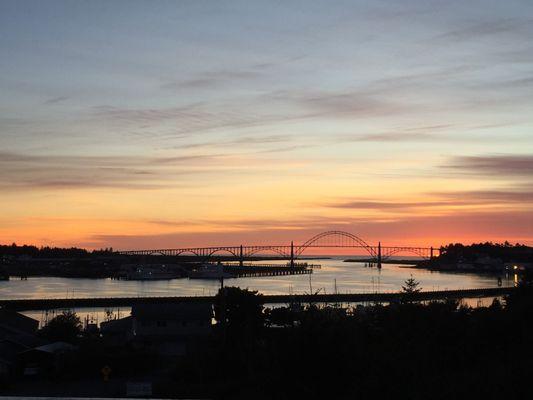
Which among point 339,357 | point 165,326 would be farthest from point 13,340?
point 339,357

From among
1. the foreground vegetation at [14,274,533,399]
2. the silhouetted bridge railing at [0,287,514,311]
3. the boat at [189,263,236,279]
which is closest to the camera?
the foreground vegetation at [14,274,533,399]

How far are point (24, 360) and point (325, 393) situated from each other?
837cm

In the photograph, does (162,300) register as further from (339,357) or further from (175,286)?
(339,357)

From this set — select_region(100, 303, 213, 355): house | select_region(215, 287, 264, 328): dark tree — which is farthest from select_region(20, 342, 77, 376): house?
select_region(215, 287, 264, 328): dark tree

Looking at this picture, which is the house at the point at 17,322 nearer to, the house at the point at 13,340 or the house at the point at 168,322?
the house at the point at 13,340

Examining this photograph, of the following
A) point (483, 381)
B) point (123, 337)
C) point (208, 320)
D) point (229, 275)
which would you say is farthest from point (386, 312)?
point (229, 275)

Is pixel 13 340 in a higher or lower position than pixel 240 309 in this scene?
lower

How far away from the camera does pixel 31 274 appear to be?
7344 centimetres

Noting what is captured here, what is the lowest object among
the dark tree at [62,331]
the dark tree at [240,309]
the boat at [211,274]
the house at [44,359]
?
the house at [44,359]

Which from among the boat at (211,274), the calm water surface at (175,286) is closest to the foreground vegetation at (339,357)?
the calm water surface at (175,286)

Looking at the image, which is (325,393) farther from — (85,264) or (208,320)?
(85,264)

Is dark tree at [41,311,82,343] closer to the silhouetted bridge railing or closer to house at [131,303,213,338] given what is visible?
house at [131,303,213,338]

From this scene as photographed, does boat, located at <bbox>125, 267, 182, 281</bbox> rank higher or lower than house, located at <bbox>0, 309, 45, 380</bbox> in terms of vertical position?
higher

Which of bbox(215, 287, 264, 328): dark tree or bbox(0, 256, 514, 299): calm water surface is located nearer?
bbox(215, 287, 264, 328): dark tree
